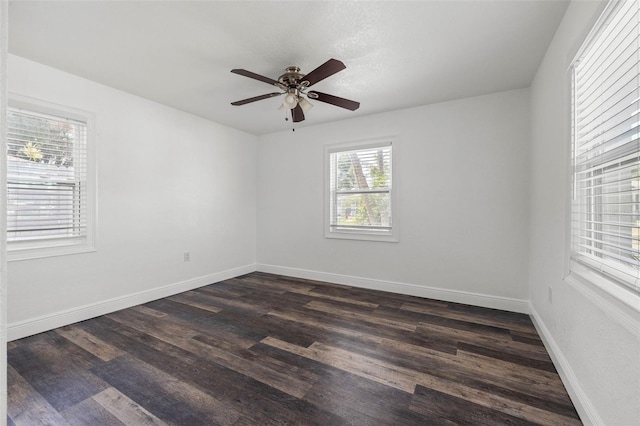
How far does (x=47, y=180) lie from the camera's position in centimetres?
271

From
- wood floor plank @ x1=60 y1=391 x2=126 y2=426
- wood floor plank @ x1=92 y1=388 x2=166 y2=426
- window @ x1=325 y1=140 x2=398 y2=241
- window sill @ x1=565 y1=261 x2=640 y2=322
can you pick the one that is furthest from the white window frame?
wood floor plank @ x1=60 y1=391 x2=126 y2=426

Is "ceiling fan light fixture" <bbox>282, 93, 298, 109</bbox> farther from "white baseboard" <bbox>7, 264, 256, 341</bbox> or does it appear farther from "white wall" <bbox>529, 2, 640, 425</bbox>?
"white baseboard" <bbox>7, 264, 256, 341</bbox>

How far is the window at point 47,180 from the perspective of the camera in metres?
2.51

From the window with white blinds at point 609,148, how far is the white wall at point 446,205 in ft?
4.76

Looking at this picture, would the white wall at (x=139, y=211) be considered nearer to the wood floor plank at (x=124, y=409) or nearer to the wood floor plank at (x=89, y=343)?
the wood floor plank at (x=89, y=343)

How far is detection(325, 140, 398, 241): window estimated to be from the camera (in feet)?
12.9

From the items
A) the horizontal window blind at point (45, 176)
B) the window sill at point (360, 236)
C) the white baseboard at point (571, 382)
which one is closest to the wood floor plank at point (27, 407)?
the horizontal window blind at point (45, 176)

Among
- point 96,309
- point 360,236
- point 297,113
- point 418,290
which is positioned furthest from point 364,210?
point 96,309

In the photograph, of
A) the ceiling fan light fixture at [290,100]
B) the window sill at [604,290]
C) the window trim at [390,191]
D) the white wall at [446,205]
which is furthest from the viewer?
the window trim at [390,191]

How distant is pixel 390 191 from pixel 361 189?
1.47 feet

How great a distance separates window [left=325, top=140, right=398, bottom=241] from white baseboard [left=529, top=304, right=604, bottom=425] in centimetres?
191

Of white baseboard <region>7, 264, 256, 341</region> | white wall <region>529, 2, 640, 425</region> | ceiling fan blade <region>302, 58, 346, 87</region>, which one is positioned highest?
ceiling fan blade <region>302, 58, 346, 87</region>

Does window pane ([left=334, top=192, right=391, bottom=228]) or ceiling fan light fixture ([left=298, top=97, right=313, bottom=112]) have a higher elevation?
ceiling fan light fixture ([left=298, top=97, right=313, bottom=112])

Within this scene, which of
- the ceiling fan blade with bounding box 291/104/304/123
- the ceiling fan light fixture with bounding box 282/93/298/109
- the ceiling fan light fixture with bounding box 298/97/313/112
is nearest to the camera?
the ceiling fan light fixture with bounding box 282/93/298/109
